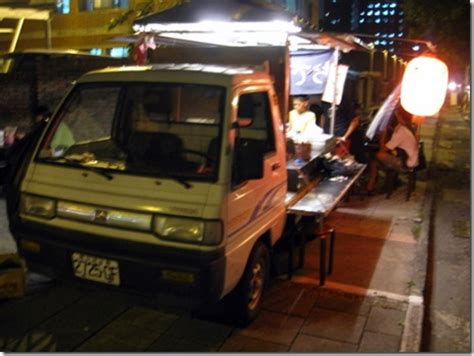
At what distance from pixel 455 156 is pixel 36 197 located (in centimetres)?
1607

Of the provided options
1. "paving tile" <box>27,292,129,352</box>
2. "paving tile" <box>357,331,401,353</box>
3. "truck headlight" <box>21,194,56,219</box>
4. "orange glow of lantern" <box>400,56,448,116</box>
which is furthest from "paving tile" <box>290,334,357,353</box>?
"orange glow of lantern" <box>400,56,448,116</box>

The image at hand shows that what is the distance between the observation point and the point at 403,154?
10.3 m

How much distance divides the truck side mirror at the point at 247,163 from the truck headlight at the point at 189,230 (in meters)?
0.49

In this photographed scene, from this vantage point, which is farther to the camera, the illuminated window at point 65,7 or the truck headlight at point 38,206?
the illuminated window at point 65,7

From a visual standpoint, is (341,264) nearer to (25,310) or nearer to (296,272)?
(296,272)

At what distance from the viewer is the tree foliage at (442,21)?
1778cm

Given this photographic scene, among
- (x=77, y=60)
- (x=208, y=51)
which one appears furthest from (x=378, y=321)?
(x=77, y=60)

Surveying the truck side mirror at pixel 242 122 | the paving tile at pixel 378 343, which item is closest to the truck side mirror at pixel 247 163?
the truck side mirror at pixel 242 122

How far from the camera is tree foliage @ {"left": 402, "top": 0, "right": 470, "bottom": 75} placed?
17.8 meters

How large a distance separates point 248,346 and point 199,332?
473 millimetres

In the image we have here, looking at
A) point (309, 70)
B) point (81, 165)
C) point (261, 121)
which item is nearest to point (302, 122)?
point (309, 70)

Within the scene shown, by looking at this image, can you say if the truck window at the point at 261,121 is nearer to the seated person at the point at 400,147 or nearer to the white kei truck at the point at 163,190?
the white kei truck at the point at 163,190

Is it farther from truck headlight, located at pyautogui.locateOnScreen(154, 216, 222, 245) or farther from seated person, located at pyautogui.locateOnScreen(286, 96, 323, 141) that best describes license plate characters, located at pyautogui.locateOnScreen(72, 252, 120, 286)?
seated person, located at pyautogui.locateOnScreen(286, 96, 323, 141)

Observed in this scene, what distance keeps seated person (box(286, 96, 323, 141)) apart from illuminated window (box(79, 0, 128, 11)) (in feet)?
35.7
